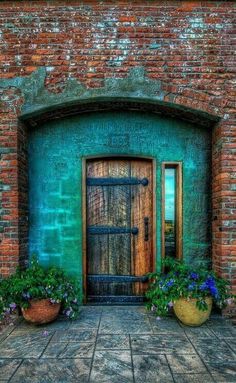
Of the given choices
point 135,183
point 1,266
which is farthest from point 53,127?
point 1,266

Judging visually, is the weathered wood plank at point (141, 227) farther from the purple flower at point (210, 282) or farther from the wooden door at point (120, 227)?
the purple flower at point (210, 282)

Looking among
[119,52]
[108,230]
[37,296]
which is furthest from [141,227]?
[119,52]

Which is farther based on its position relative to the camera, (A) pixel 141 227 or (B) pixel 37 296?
(A) pixel 141 227

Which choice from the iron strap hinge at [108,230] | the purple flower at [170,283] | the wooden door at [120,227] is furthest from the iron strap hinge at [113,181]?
the purple flower at [170,283]

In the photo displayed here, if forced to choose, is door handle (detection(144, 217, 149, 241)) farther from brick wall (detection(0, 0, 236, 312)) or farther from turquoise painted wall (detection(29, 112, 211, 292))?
brick wall (detection(0, 0, 236, 312))

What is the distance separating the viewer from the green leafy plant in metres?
3.02

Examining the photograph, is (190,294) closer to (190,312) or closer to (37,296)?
(190,312)

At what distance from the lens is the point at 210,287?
3.03 m

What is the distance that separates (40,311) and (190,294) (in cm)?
153

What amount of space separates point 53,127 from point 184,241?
2188 millimetres

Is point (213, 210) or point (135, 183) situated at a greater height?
point (135, 183)

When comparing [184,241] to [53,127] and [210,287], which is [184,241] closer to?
[210,287]

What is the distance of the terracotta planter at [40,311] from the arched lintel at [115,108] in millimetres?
2056

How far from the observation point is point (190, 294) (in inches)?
118
